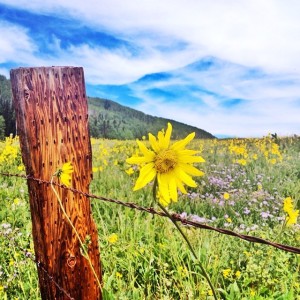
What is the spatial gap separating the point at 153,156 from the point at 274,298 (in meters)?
2.07

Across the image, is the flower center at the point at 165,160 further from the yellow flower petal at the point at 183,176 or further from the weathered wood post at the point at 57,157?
the weathered wood post at the point at 57,157

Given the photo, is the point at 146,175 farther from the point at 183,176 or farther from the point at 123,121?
the point at 123,121

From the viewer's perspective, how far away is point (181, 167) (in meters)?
1.31

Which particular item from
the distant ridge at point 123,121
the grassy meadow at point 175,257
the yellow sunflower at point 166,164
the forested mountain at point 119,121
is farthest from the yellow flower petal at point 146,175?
the distant ridge at point 123,121

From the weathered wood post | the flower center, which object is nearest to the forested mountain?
the weathered wood post

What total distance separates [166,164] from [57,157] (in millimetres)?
1307

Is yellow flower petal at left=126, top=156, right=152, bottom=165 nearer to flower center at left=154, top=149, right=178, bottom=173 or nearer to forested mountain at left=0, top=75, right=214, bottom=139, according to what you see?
flower center at left=154, top=149, right=178, bottom=173

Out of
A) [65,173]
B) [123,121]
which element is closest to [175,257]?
[65,173]

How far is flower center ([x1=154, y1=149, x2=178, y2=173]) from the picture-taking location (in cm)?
129

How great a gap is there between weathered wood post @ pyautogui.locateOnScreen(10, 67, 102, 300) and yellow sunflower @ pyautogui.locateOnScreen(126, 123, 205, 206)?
4.13 feet

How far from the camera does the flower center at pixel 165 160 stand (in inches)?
50.9

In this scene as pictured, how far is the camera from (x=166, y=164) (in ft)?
4.27

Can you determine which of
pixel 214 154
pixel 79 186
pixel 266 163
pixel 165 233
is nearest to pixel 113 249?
pixel 165 233

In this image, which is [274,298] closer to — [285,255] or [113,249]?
[285,255]
